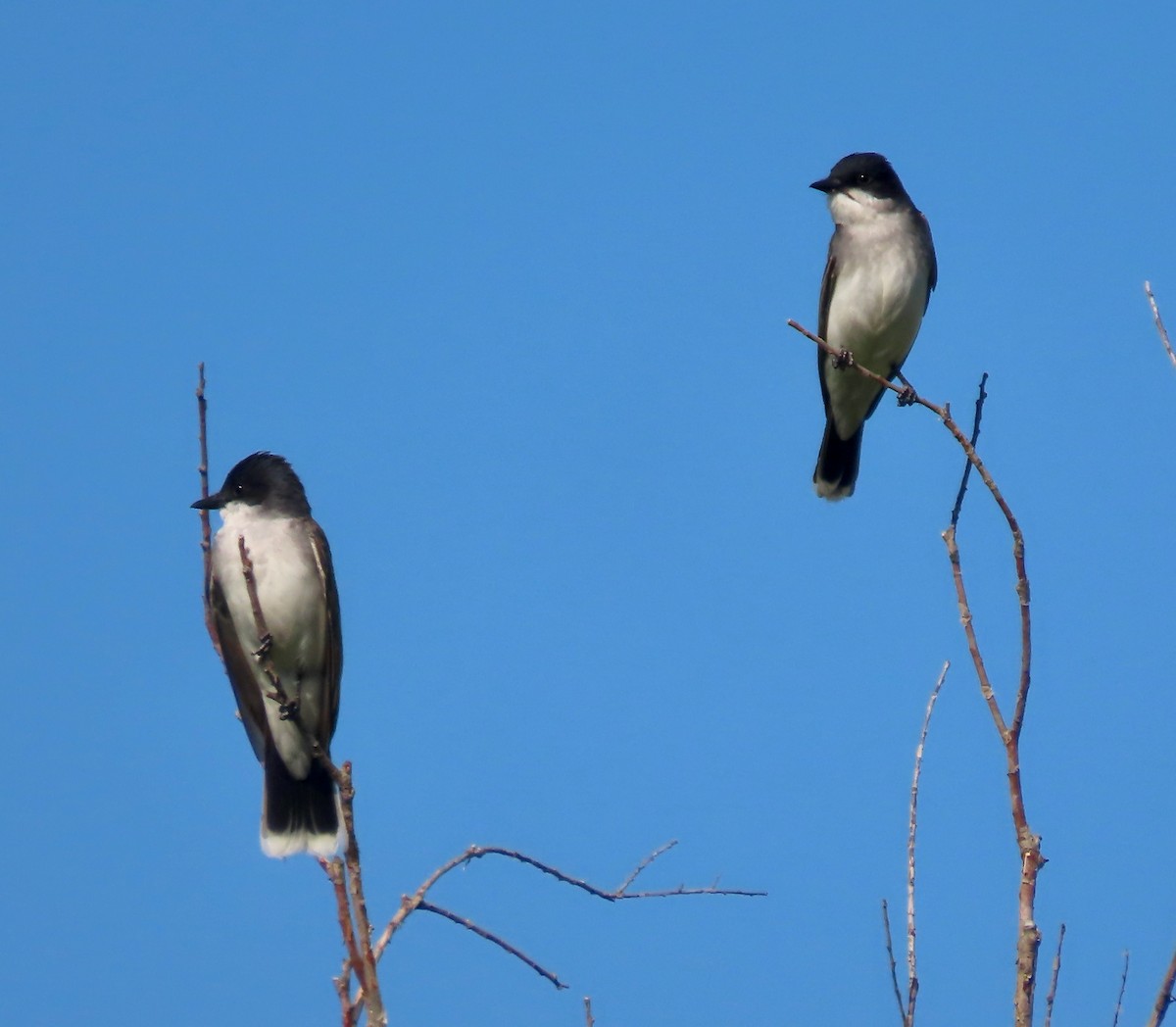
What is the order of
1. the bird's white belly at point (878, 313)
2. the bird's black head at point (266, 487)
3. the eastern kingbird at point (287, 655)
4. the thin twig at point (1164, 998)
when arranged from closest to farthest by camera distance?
1. the thin twig at point (1164, 998)
2. the eastern kingbird at point (287, 655)
3. the bird's black head at point (266, 487)
4. the bird's white belly at point (878, 313)

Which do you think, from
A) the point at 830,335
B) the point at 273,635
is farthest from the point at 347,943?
the point at 830,335

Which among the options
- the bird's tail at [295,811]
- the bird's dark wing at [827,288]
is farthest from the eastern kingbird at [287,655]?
the bird's dark wing at [827,288]

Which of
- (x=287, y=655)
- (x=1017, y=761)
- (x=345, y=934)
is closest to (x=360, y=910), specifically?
(x=345, y=934)

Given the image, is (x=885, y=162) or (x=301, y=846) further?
(x=885, y=162)

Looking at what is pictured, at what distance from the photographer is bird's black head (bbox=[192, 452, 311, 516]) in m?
7.11

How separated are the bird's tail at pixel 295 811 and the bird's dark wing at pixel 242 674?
90 millimetres

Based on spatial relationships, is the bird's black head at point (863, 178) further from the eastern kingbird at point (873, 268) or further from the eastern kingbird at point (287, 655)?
the eastern kingbird at point (287, 655)

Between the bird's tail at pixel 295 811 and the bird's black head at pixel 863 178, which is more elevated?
the bird's black head at pixel 863 178

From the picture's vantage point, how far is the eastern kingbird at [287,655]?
673 centimetres

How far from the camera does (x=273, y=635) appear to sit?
264 inches

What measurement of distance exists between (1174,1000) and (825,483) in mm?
7155

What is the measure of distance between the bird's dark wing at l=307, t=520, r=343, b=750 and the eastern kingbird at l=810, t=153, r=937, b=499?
12.3ft

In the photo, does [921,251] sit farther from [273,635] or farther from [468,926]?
[468,926]

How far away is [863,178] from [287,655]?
472 centimetres
